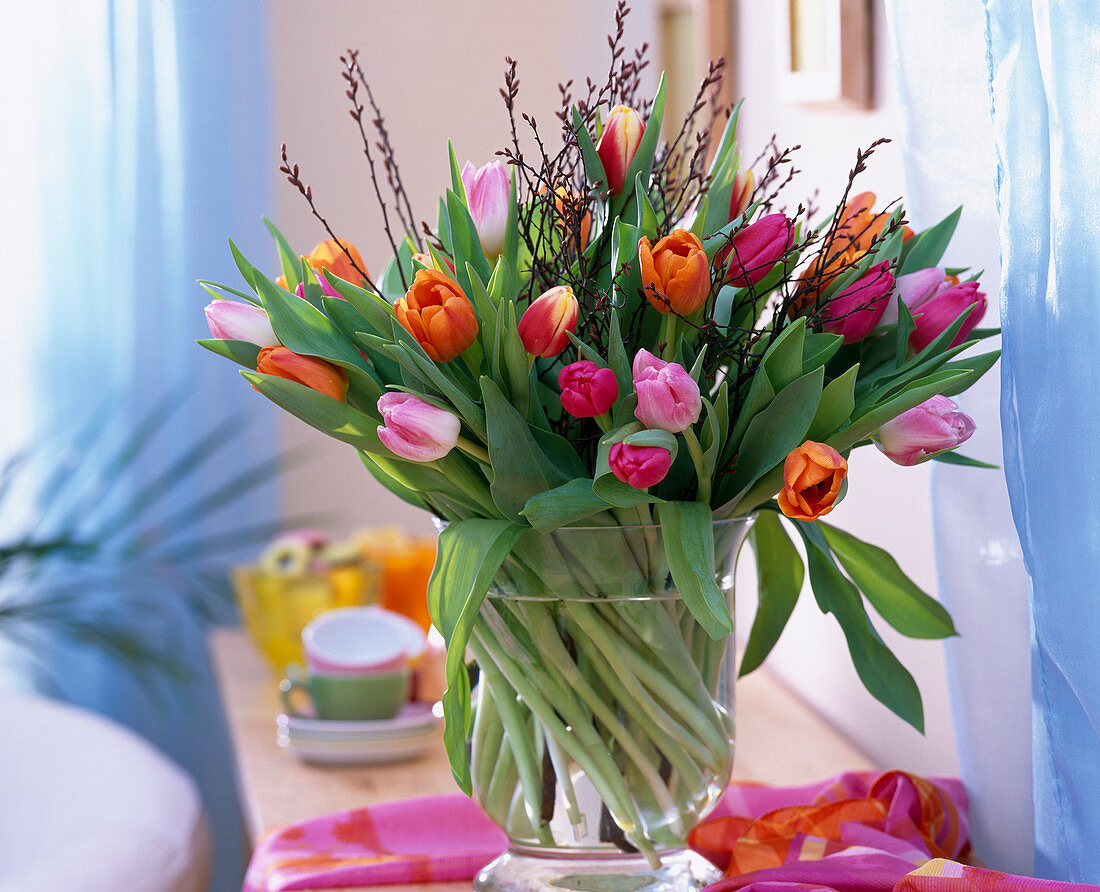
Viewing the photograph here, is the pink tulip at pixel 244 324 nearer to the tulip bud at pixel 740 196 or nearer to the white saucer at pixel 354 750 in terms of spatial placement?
the tulip bud at pixel 740 196

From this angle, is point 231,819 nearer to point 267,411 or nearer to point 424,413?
point 267,411

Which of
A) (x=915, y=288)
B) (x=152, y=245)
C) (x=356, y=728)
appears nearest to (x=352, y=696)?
(x=356, y=728)

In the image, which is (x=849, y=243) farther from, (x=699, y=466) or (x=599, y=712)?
(x=599, y=712)

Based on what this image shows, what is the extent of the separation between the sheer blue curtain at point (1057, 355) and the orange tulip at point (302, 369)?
347 mm

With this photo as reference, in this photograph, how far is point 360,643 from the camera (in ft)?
4.23

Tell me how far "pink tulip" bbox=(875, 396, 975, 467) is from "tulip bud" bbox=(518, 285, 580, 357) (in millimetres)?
163

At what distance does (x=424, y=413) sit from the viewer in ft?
1.76

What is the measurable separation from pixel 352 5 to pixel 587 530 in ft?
5.72

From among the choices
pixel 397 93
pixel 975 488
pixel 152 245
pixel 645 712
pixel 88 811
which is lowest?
pixel 88 811

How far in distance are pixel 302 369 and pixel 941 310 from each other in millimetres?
333

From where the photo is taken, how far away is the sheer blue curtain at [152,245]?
1.94 metres

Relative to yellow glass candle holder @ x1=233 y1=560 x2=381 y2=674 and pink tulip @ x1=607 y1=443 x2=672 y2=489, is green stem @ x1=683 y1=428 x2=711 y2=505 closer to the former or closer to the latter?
pink tulip @ x1=607 y1=443 x2=672 y2=489

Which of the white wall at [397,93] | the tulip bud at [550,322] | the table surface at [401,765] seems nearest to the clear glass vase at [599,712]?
the tulip bud at [550,322]

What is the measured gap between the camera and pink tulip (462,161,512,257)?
1.97 ft
